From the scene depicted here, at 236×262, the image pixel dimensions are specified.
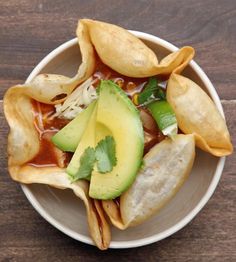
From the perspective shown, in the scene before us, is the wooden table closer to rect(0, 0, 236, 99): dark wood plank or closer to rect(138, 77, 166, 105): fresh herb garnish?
rect(0, 0, 236, 99): dark wood plank

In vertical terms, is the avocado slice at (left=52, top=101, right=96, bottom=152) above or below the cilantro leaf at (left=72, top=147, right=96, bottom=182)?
above

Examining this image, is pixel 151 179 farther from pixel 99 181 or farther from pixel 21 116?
pixel 21 116

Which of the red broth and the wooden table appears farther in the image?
the wooden table

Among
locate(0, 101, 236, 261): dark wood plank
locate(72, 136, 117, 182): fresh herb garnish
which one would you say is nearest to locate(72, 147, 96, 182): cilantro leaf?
locate(72, 136, 117, 182): fresh herb garnish

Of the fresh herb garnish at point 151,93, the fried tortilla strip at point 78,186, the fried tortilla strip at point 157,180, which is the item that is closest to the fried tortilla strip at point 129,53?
the fresh herb garnish at point 151,93

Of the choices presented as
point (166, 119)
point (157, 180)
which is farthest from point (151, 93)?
point (157, 180)

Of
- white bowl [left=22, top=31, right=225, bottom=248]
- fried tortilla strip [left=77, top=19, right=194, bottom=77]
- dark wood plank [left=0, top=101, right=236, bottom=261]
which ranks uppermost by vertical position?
fried tortilla strip [left=77, top=19, right=194, bottom=77]

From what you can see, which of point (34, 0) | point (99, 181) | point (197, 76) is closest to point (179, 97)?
point (197, 76)
